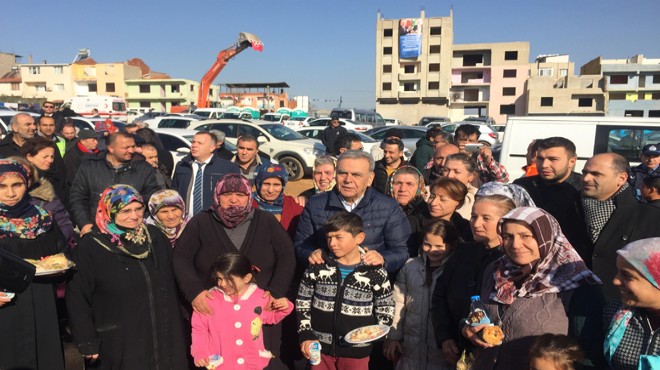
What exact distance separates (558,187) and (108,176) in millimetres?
4377

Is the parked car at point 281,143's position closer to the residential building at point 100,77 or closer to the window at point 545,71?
the window at point 545,71

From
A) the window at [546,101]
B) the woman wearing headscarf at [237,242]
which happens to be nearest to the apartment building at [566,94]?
the window at [546,101]

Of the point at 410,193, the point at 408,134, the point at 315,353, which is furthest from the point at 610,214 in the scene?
the point at 408,134

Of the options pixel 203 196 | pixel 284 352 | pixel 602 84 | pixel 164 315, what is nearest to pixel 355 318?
pixel 284 352

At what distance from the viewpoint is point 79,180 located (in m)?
4.40

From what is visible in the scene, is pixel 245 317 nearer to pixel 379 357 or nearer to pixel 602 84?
pixel 379 357

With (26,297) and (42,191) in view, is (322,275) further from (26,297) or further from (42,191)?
(42,191)

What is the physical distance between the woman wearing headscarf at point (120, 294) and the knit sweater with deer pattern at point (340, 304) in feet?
3.22

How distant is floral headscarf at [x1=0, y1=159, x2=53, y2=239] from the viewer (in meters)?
2.96

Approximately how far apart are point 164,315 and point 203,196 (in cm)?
195

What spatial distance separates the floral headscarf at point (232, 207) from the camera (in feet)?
10.1

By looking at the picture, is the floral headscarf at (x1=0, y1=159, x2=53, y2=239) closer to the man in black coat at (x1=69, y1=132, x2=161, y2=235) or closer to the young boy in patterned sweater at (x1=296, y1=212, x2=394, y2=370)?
the man in black coat at (x1=69, y1=132, x2=161, y2=235)

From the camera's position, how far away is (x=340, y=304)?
2.81 meters

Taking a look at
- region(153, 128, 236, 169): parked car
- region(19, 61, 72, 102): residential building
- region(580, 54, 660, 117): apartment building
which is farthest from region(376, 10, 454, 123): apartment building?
region(153, 128, 236, 169): parked car
